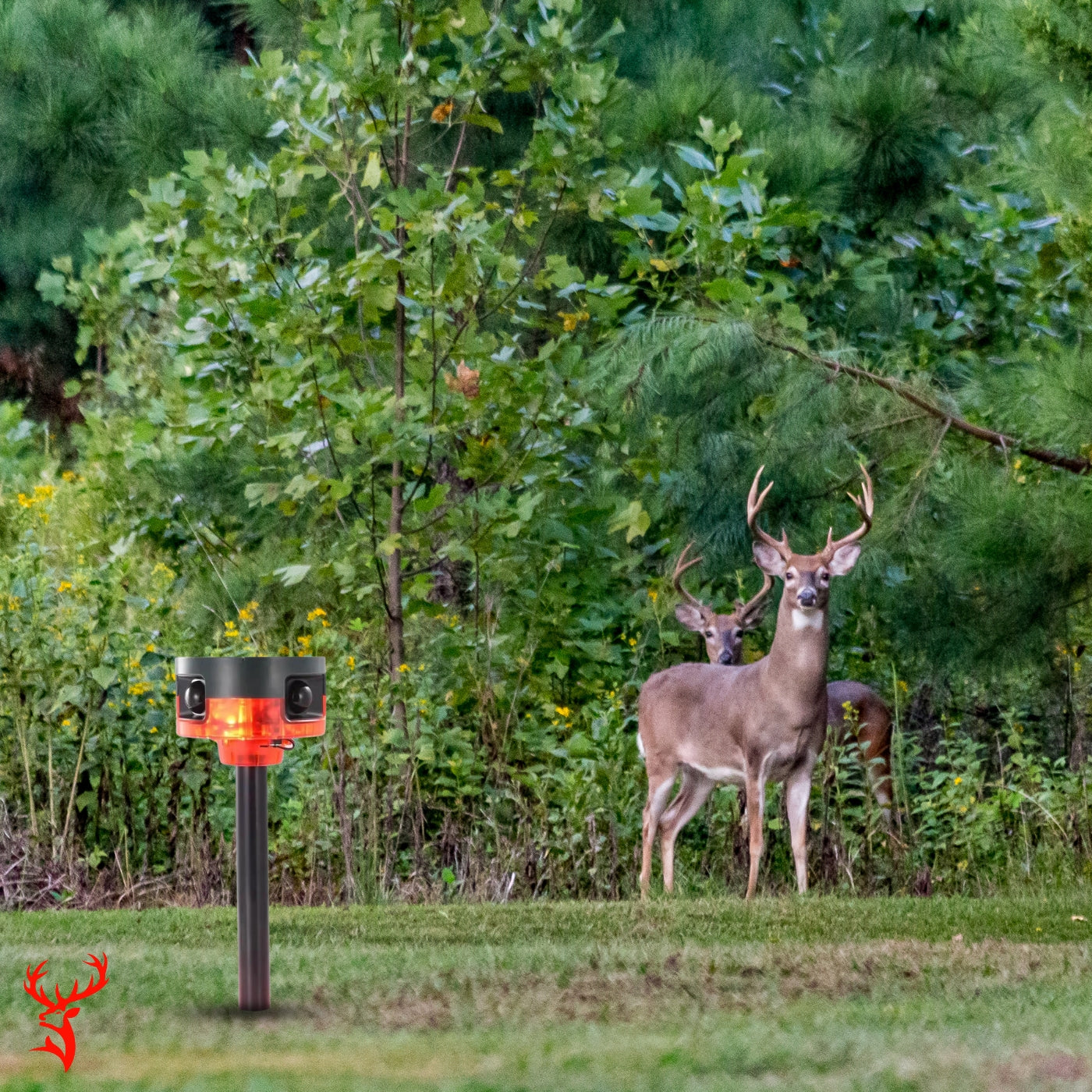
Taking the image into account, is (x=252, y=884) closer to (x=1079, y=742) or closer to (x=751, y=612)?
(x=751, y=612)

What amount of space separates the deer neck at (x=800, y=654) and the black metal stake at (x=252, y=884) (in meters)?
3.18

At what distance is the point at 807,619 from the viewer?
6.68 metres

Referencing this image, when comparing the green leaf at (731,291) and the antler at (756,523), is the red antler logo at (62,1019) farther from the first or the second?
the green leaf at (731,291)

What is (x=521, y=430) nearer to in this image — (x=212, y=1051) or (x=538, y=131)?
(x=538, y=131)

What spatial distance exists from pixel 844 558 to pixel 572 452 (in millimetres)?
1822

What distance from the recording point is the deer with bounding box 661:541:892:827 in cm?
743

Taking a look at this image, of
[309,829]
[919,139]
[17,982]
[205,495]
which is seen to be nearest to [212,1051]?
[17,982]

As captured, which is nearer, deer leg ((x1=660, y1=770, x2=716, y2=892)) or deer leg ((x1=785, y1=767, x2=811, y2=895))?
deer leg ((x1=785, y1=767, x2=811, y2=895))

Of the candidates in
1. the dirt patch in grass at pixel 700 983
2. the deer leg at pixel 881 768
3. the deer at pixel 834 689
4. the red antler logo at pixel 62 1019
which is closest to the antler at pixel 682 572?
the deer at pixel 834 689

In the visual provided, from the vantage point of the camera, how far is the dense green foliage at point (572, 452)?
21.7 ft

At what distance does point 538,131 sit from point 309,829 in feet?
9.82

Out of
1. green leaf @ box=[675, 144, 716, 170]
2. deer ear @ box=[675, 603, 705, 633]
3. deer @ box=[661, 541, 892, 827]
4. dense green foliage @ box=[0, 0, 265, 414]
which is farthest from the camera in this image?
dense green foliage @ box=[0, 0, 265, 414]

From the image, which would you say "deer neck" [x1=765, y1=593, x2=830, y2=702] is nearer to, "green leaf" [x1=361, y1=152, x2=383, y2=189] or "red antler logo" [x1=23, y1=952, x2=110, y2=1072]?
"green leaf" [x1=361, y1=152, x2=383, y2=189]

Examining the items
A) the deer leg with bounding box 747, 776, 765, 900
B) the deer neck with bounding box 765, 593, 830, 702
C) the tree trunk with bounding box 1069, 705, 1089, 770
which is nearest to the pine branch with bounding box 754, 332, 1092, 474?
the deer neck with bounding box 765, 593, 830, 702
